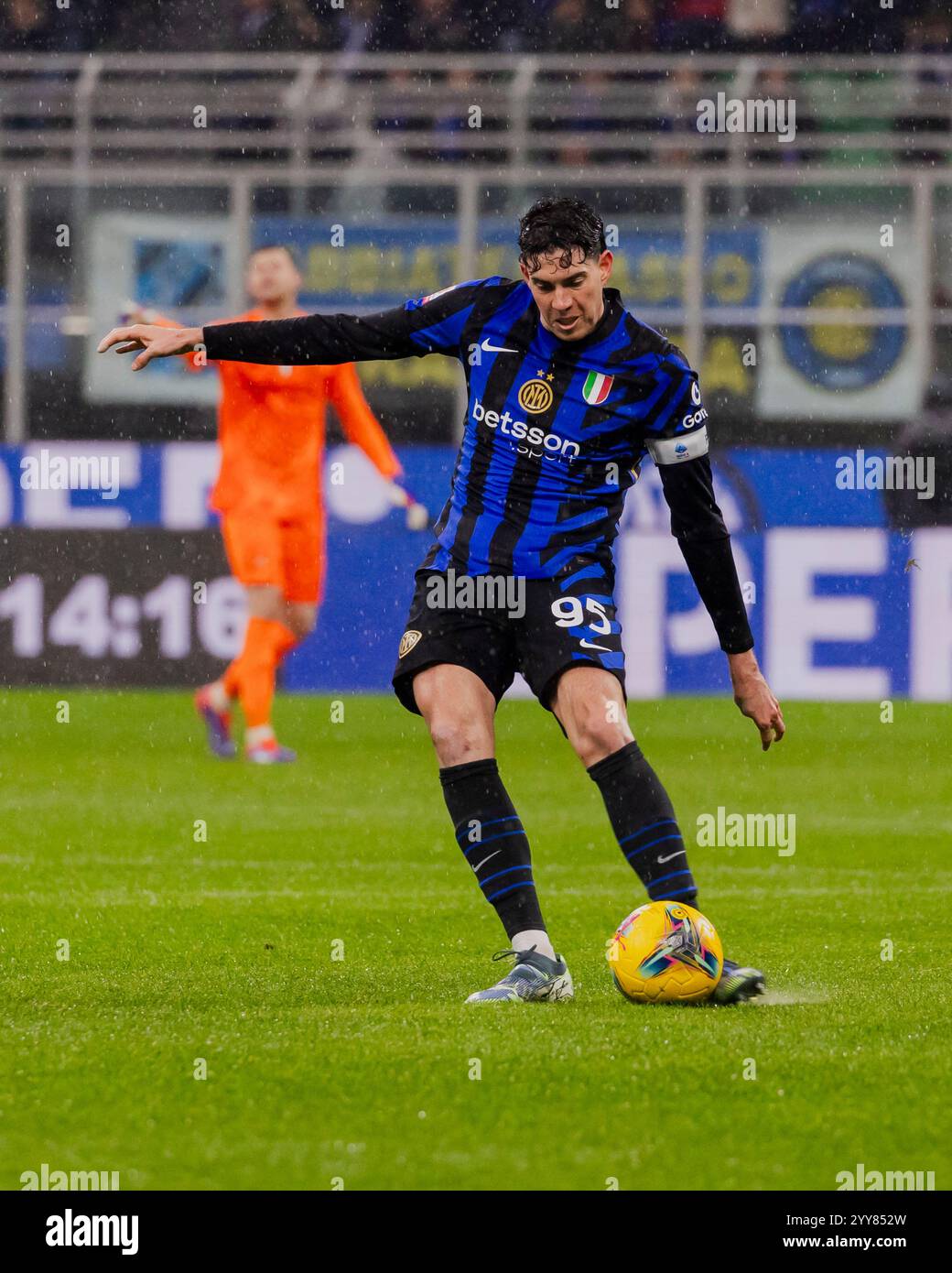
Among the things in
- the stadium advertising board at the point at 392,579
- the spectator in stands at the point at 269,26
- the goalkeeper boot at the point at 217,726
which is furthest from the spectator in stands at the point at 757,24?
the goalkeeper boot at the point at 217,726

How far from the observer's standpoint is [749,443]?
14.4 meters

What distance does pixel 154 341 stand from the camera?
495cm

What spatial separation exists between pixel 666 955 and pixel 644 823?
306 millimetres

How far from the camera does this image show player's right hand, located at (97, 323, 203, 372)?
4898mm

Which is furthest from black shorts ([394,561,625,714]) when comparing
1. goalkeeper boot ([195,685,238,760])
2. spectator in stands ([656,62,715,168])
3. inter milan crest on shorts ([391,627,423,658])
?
spectator in stands ([656,62,715,168])

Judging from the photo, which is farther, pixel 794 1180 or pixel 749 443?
pixel 749 443

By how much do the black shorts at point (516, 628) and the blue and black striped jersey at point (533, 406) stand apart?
1.6 inches

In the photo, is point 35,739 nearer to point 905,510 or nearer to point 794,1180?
point 905,510

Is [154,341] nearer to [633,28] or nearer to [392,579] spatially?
[392,579]

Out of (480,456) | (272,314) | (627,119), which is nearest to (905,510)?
(627,119)

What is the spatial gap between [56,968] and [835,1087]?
2.23 m

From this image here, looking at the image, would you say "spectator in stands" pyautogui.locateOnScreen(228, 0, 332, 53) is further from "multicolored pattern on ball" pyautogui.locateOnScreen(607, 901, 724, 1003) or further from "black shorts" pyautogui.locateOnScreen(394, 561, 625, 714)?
"multicolored pattern on ball" pyautogui.locateOnScreen(607, 901, 724, 1003)

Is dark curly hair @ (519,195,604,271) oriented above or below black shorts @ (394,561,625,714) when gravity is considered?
above

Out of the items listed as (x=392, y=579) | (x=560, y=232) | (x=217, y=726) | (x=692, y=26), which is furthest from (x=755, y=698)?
(x=692, y=26)
